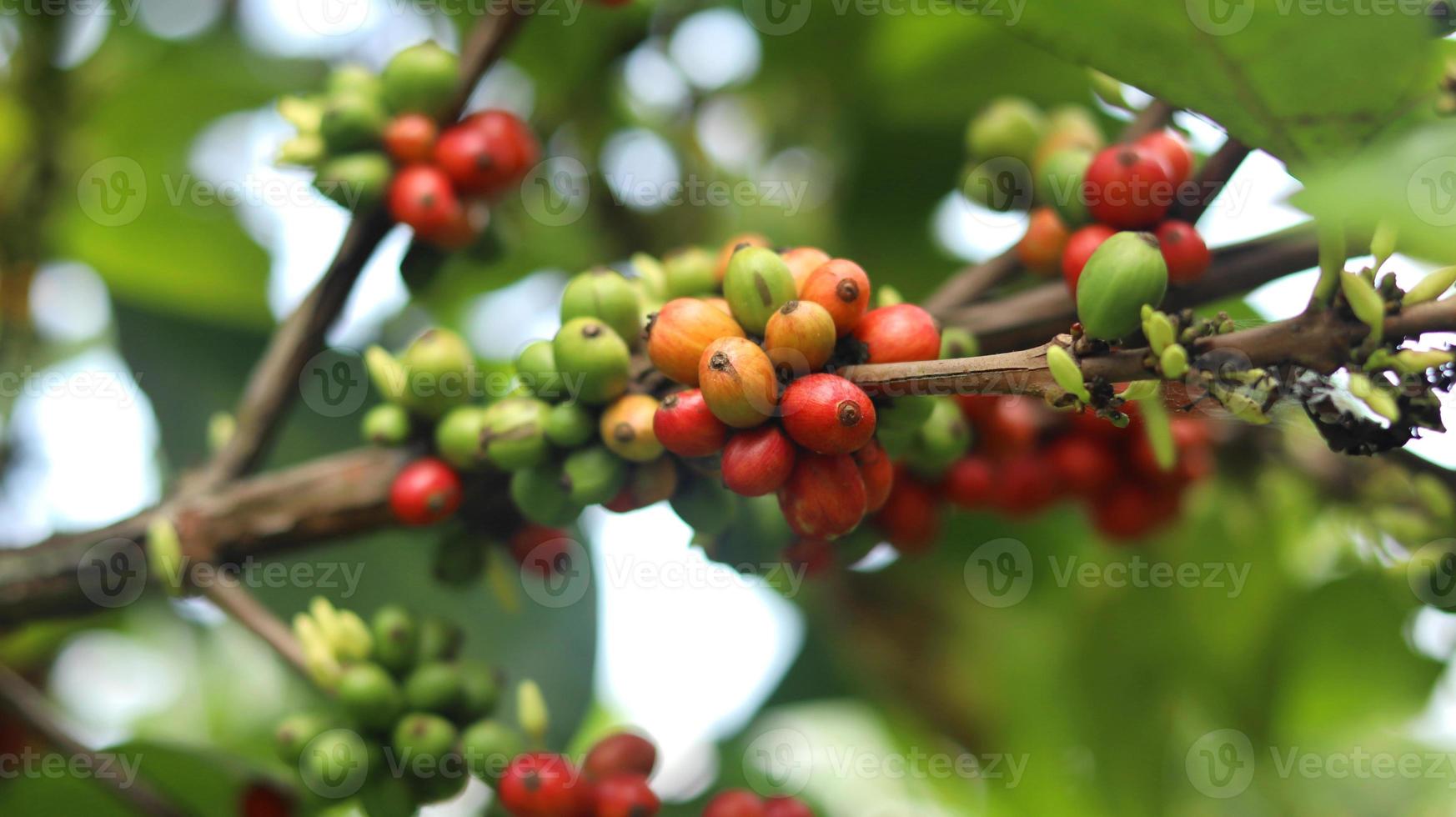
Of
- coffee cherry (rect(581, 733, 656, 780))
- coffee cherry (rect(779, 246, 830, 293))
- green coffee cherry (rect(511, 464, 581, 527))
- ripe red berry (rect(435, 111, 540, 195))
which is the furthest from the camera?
ripe red berry (rect(435, 111, 540, 195))

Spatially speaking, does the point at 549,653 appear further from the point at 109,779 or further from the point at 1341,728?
the point at 1341,728

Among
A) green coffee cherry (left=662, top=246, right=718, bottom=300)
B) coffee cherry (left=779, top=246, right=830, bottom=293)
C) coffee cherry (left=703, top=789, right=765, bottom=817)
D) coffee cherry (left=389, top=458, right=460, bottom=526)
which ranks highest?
coffee cherry (left=779, top=246, right=830, bottom=293)

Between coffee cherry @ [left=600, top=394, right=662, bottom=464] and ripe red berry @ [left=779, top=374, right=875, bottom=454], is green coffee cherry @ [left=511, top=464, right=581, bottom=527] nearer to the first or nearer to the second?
coffee cherry @ [left=600, top=394, right=662, bottom=464]

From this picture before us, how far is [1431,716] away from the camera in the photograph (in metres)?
2.34

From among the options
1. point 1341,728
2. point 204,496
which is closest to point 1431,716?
point 1341,728

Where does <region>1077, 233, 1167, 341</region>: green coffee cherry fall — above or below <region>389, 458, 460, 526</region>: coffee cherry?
above

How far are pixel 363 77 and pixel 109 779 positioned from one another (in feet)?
3.59

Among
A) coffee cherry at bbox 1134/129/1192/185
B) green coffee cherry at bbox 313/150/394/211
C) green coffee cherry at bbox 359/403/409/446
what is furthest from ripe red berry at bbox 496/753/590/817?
coffee cherry at bbox 1134/129/1192/185

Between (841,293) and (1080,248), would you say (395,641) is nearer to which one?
(841,293)

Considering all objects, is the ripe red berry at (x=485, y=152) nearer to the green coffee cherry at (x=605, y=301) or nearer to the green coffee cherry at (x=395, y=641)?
the green coffee cherry at (x=605, y=301)

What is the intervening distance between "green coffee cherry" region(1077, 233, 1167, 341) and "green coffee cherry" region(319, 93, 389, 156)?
1000mm

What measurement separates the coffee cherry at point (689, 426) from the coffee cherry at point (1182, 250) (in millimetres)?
522

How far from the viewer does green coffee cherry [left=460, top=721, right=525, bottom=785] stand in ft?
4.57

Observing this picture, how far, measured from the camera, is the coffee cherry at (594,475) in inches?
48.4
